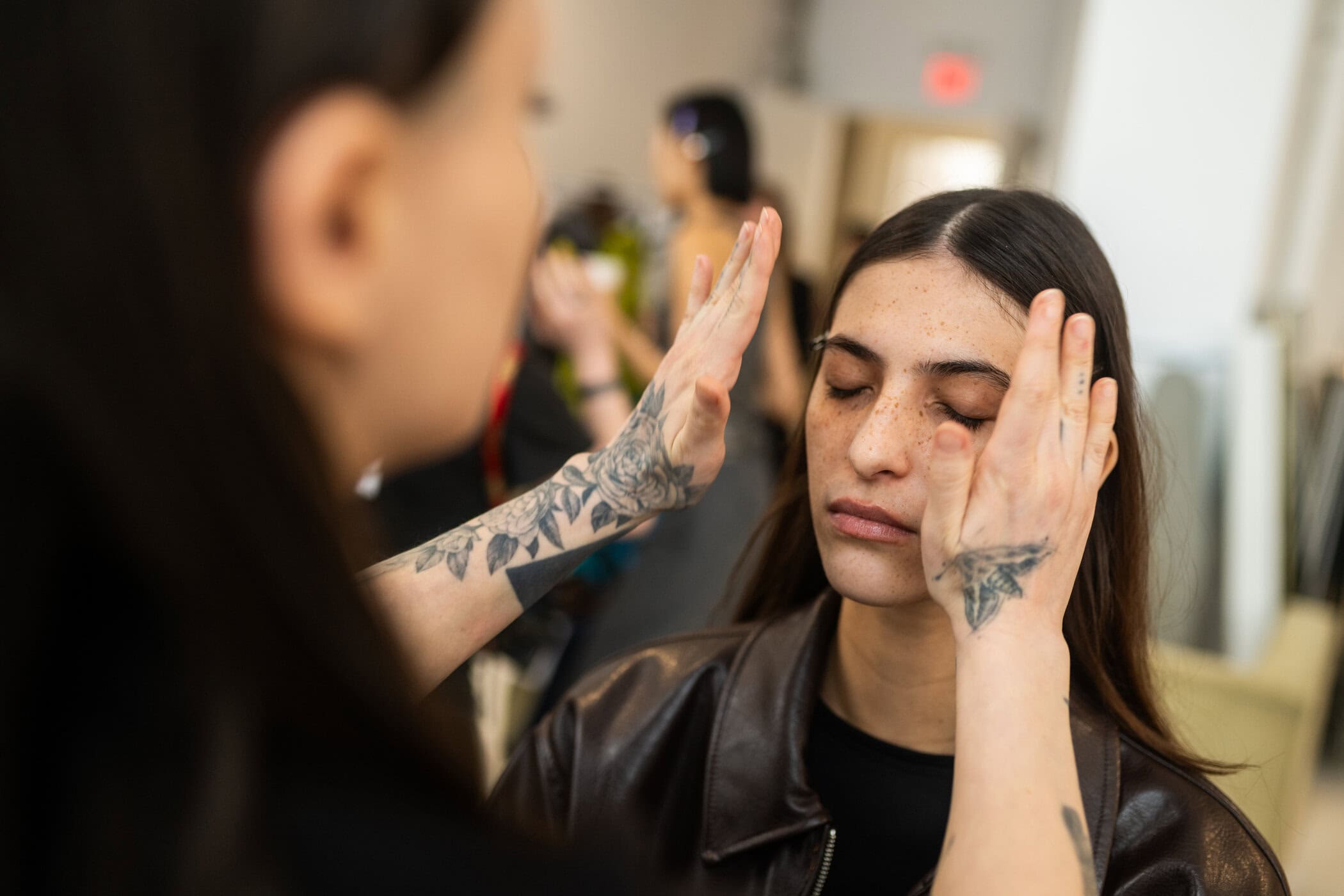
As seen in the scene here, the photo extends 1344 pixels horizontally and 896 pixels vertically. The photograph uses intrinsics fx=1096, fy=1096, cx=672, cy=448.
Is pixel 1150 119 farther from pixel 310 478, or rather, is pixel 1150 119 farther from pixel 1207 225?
pixel 310 478

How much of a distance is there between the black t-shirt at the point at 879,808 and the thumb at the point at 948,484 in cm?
37

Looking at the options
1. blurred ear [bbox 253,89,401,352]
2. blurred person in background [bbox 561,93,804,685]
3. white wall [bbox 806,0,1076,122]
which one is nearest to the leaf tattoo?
blurred ear [bbox 253,89,401,352]

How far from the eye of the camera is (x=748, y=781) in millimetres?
1094

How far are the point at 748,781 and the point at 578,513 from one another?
318mm

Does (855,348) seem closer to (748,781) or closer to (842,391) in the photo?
(842,391)

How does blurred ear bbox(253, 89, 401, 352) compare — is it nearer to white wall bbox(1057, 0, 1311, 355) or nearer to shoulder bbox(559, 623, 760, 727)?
shoulder bbox(559, 623, 760, 727)

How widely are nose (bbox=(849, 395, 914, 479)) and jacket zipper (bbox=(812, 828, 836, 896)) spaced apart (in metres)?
0.34

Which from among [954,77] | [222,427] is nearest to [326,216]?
[222,427]

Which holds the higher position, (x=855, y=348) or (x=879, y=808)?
(x=855, y=348)

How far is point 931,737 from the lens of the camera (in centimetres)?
113

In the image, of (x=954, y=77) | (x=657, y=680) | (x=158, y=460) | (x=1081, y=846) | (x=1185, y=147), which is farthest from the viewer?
(x=954, y=77)

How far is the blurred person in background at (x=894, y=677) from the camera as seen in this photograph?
999 millimetres

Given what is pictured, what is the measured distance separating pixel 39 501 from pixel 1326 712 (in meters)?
4.26

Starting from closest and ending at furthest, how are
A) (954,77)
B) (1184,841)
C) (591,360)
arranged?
(1184,841), (591,360), (954,77)
